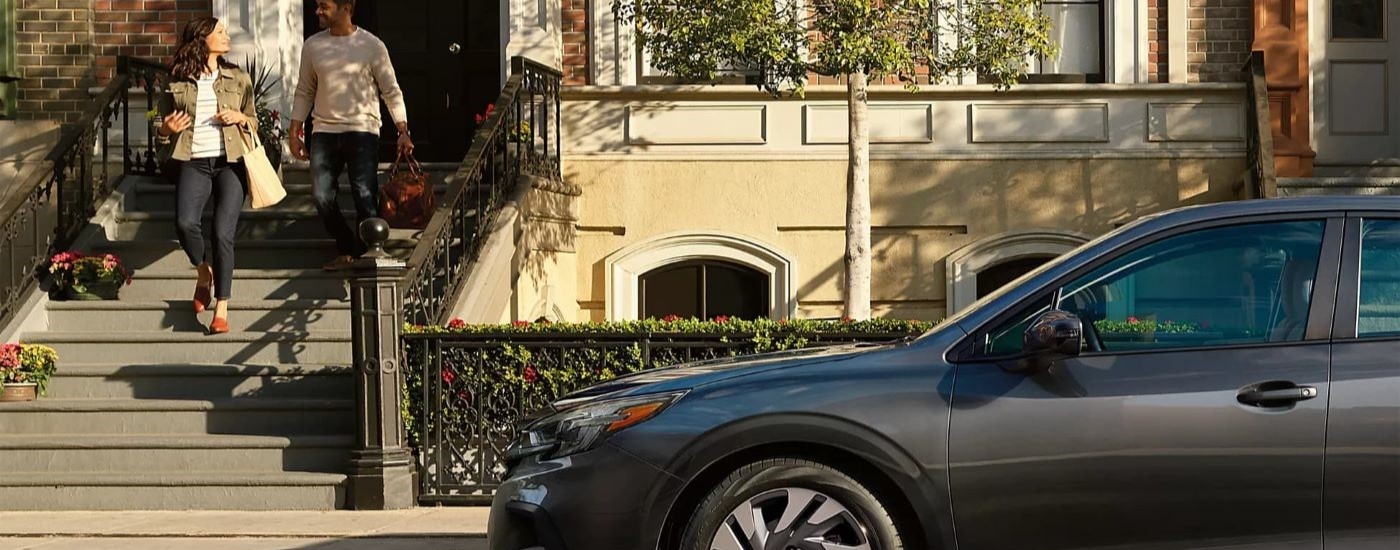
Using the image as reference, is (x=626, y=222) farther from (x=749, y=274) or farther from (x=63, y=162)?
(x=63, y=162)

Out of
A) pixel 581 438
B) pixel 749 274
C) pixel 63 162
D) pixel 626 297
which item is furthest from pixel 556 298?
pixel 581 438

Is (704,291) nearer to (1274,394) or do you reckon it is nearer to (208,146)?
(208,146)

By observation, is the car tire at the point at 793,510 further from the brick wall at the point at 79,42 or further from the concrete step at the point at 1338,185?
the brick wall at the point at 79,42

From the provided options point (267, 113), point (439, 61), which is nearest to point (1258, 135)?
point (439, 61)

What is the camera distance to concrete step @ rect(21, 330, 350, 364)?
35.1 feet

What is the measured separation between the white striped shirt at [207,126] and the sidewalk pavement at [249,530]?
247cm

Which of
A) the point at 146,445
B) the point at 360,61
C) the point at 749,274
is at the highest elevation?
the point at 360,61

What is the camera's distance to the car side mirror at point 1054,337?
523cm

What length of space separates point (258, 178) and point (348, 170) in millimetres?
778

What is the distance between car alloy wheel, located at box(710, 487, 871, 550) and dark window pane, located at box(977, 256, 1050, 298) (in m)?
9.03

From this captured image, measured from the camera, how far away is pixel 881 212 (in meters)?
14.0

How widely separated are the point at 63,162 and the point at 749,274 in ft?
17.7

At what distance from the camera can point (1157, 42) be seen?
14141mm

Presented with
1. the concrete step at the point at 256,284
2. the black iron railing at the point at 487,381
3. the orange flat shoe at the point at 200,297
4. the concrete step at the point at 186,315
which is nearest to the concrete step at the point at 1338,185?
the black iron railing at the point at 487,381
